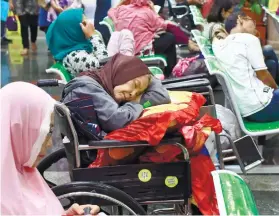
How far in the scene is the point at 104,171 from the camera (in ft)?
9.85

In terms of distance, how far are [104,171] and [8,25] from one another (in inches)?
371

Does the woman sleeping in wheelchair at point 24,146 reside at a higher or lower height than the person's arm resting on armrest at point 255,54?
higher

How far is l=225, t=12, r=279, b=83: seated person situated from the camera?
4812 mm

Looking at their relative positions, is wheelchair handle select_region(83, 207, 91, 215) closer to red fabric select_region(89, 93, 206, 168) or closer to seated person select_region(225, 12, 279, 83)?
red fabric select_region(89, 93, 206, 168)

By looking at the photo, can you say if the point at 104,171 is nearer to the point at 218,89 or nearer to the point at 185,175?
the point at 185,175

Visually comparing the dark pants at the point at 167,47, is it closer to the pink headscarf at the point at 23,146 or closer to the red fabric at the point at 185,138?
the red fabric at the point at 185,138

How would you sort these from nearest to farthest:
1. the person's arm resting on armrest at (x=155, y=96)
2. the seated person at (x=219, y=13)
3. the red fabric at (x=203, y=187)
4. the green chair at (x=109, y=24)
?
the red fabric at (x=203, y=187) < the person's arm resting on armrest at (x=155, y=96) < the seated person at (x=219, y=13) < the green chair at (x=109, y=24)

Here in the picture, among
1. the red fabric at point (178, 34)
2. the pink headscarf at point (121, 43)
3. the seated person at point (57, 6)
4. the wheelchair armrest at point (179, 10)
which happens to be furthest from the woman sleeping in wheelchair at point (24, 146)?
the wheelchair armrest at point (179, 10)

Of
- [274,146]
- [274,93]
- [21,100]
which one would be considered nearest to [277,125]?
[274,93]

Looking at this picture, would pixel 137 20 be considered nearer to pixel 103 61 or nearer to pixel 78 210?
pixel 103 61

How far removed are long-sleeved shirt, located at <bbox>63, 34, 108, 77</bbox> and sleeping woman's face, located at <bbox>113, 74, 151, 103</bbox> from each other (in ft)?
5.05

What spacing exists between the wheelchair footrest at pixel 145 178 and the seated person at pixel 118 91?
0.78ft

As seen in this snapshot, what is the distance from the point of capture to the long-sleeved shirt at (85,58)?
4828 millimetres

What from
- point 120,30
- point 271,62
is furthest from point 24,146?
point 120,30
